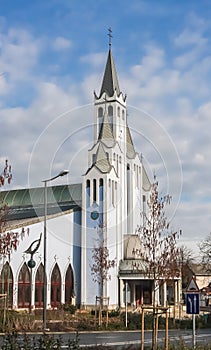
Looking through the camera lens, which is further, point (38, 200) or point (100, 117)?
point (38, 200)

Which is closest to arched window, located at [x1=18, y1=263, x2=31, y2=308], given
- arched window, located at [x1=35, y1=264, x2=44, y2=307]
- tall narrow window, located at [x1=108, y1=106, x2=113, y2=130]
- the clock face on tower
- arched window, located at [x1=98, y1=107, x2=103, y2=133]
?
arched window, located at [x1=35, y1=264, x2=44, y2=307]

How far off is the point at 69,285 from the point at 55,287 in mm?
2090

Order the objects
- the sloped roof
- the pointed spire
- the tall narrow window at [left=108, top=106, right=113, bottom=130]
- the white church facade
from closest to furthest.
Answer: the white church facade
the sloped roof
the tall narrow window at [left=108, top=106, right=113, bottom=130]
the pointed spire

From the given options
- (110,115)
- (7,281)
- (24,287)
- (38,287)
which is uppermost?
(110,115)

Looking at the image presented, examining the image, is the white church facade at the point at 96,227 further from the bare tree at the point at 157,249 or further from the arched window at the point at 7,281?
the bare tree at the point at 157,249

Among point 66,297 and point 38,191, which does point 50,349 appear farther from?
point 38,191

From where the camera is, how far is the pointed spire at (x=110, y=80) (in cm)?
6066

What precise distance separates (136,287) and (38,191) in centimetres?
1750

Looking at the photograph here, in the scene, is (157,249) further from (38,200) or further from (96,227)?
(38,200)

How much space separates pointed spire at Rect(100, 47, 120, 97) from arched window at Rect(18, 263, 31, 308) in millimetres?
22552

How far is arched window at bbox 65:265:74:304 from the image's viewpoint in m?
52.4

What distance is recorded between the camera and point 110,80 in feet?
201

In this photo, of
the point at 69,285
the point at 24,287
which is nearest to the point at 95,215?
the point at 69,285

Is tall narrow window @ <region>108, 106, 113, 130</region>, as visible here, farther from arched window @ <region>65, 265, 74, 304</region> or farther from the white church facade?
arched window @ <region>65, 265, 74, 304</region>
